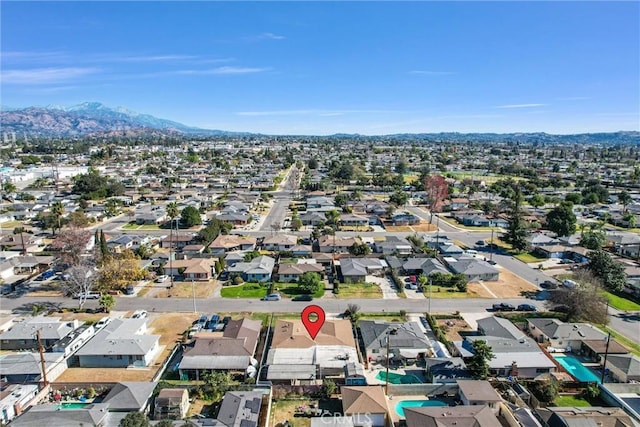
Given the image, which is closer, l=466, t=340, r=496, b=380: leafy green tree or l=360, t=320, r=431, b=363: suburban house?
l=466, t=340, r=496, b=380: leafy green tree

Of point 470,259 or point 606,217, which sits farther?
point 606,217

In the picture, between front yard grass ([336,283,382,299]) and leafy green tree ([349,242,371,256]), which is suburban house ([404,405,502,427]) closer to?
front yard grass ([336,283,382,299])

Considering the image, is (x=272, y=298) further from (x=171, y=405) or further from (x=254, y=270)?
(x=171, y=405)

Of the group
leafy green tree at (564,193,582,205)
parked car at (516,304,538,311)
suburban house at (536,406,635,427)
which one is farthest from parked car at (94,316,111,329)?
leafy green tree at (564,193,582,205)

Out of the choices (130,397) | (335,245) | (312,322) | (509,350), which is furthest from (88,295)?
(509,350)

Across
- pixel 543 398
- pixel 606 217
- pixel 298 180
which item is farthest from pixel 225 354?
pixel 298 180

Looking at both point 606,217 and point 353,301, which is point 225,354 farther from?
point 606,217
